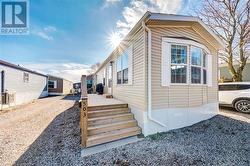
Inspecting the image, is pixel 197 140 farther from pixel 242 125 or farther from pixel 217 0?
pixel 217 0

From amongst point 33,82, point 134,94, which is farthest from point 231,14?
point 33,82

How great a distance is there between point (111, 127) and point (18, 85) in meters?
12.5

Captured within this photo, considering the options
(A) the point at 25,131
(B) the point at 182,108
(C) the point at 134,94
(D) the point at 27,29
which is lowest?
(A) the point at 25,131

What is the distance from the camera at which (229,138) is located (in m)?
4.50

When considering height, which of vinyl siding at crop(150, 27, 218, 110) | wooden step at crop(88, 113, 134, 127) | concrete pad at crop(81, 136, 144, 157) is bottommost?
concrete pad at crop(81, 136, 144, 157)

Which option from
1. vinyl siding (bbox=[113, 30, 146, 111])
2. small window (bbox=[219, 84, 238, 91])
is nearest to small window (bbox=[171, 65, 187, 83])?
vinyl siding (bbox=[113, 30, 146, 111])

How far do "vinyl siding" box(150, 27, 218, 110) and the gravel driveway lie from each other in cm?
103

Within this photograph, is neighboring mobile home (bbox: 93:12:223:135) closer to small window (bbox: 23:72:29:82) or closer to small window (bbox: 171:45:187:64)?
small window (bbox: 171:45:187:64)

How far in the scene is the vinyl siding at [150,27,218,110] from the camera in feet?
16.0

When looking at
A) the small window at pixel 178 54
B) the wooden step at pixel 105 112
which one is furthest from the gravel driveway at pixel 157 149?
the small window at pixel 178 54

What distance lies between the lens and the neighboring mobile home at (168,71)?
15.6ft

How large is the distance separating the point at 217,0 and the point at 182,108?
12.7m

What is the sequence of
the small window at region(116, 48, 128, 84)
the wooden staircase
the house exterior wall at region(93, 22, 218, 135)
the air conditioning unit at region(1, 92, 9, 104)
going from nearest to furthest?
the wooden staircase < the house exterior wall at region(93, 22, 218, 135) < the small window at region(116, 48, 128, 84) < the air conditioning unit at region(1, 92, 9, 104)

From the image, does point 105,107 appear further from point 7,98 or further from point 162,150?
point 7,98
